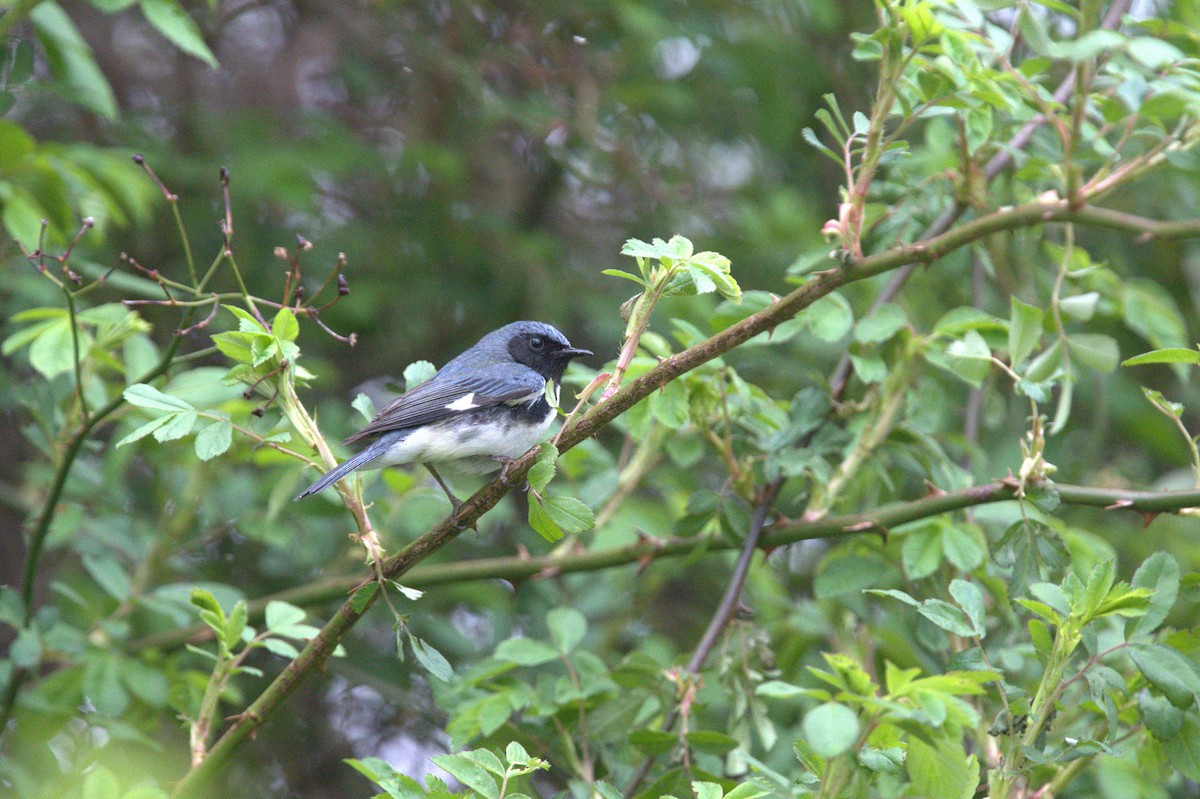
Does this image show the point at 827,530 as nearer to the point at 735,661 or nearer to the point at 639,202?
the point at 735,661

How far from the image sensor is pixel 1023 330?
2652mm

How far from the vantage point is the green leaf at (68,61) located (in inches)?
137

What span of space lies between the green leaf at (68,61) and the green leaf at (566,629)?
Answer: 6.96ft

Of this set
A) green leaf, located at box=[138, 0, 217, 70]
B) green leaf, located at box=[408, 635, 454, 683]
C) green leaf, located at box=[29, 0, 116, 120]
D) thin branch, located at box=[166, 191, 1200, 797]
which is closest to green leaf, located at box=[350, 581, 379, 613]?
thin branch, located at box=[166, 191, 1200, 797]

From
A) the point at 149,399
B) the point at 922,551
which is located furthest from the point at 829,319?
the point at 149,399

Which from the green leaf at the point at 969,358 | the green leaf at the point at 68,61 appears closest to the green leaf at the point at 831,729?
the green leaf at the point at 969,358

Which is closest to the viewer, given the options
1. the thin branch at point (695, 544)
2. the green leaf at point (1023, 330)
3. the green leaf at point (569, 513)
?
the green leaf at point (569, 513)

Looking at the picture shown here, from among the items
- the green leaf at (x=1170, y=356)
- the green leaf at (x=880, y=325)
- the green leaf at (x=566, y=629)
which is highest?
the green leaf at (x=1170, y=356)

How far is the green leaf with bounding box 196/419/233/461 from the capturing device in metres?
2.10

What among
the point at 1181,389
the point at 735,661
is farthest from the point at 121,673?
the point at 1181,389

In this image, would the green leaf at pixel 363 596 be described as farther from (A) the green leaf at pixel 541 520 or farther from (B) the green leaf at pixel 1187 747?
(B) the green leaf at pixel 1187 747

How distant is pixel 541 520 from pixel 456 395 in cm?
133

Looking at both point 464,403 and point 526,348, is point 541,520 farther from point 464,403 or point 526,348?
point 526,348

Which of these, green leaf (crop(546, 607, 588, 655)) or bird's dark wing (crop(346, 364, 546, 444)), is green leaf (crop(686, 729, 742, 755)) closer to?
green leaf (crop(546, 607, 588, 655))
